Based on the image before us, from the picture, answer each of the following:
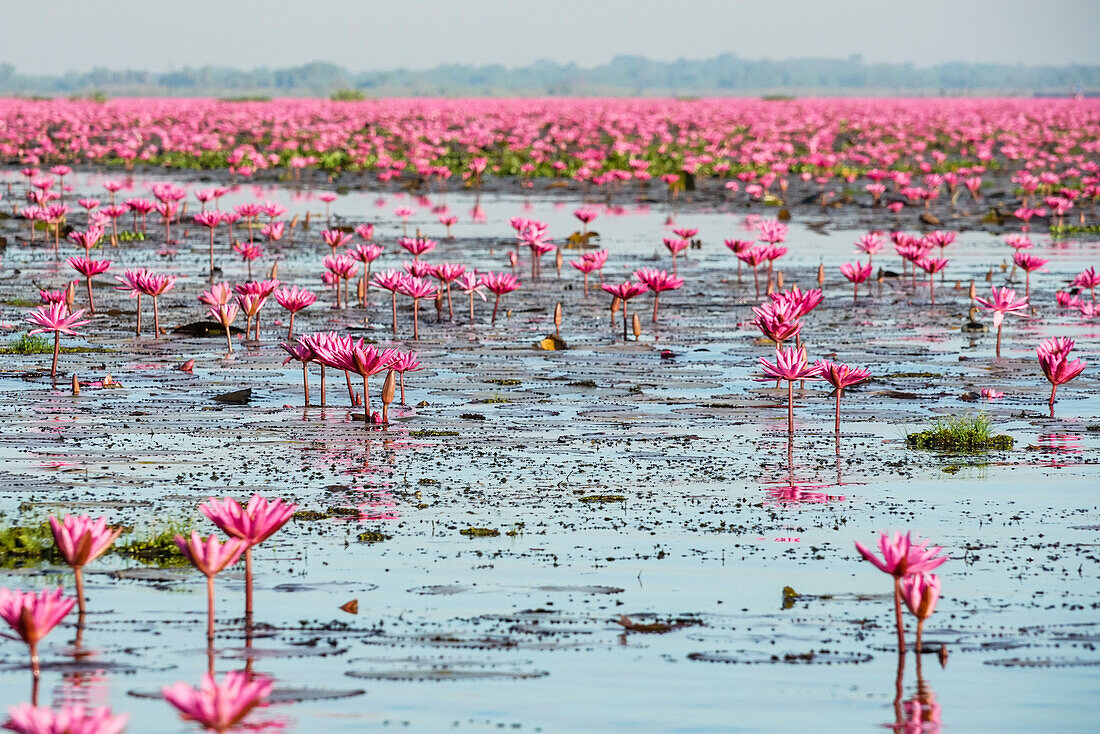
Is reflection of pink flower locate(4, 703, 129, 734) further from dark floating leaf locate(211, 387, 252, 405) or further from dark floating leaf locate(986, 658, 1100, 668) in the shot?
dark floating leaf locate(211, 387, 252, 405)

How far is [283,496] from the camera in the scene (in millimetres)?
7148

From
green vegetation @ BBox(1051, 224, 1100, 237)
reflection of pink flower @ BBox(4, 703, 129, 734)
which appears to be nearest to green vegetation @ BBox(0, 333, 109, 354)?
reflection of pink flower @ BBox(4, 703, 129, 734)

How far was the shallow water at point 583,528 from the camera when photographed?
4797 millimetres

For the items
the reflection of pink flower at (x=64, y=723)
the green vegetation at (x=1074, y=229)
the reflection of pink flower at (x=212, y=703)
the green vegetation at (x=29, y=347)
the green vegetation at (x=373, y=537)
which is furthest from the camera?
the green vegetation at (x=1074, y=229)

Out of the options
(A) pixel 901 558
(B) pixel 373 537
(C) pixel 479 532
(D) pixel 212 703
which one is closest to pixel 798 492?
(C) pixel 479 532

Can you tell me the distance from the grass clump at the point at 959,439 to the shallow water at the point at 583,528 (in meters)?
0.13

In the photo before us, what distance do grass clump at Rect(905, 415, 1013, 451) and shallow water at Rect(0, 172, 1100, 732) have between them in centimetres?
13

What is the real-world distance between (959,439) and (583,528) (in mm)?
2662

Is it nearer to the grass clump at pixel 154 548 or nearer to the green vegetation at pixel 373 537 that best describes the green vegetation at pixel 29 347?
the grass clump at pixel 154 548

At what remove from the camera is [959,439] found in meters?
8.42

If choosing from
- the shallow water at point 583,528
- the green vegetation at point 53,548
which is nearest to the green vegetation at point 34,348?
the shallow water at point 583,528

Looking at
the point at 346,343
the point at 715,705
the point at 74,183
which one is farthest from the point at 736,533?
the point at 74,183

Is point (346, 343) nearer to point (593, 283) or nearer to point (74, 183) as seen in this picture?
point (593, 283)

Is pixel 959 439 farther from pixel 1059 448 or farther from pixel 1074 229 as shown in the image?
pixel 1074 229
